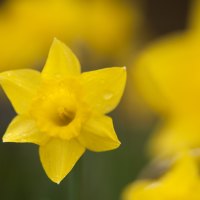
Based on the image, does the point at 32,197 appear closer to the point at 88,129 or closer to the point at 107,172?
the point at 107,172

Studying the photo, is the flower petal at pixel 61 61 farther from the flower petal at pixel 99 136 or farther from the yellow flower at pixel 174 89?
the yellow flower at pixel 174 89

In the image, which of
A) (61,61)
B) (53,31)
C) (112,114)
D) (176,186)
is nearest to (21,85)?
(61,61)

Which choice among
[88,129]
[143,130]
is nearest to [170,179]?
[88,129]

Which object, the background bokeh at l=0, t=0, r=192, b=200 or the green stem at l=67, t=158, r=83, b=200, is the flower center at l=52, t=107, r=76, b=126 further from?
the background bokeh at l=0, t=0, r=192, b=200

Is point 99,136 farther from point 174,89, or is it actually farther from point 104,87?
point 174,89

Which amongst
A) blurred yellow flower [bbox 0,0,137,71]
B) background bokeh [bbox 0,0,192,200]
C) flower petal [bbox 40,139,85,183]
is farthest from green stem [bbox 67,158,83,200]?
blurred yellow flower [bbox 0,0,137,71]
